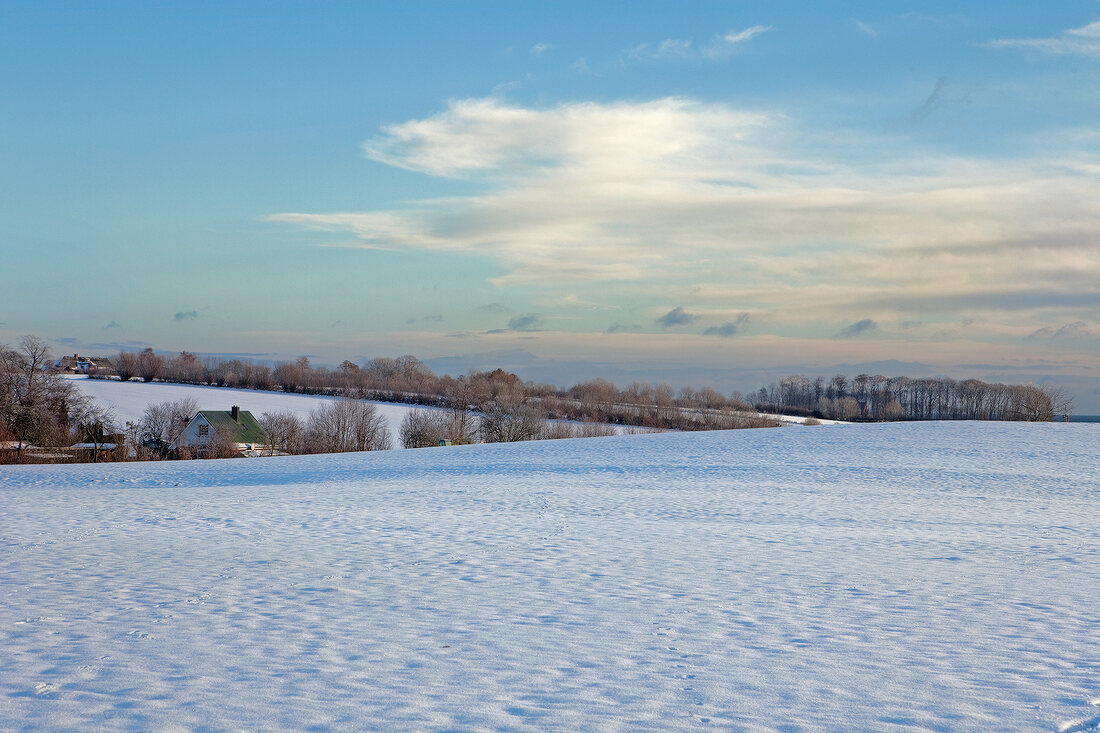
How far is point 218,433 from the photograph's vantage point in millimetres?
67312

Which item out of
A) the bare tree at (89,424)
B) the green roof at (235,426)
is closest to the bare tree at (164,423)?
the green roof at (235,426)

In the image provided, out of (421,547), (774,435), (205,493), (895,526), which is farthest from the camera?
(774,435)

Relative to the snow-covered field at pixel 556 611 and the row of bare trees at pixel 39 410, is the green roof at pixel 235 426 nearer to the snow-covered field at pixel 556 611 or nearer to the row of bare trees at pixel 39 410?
the row of bare trees at pixel 39 410

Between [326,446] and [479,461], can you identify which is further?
[326,446]

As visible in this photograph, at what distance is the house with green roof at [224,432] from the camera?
68.4 meters

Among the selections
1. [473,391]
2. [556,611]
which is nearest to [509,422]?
[473,391]

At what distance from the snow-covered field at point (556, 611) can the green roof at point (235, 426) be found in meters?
51.6

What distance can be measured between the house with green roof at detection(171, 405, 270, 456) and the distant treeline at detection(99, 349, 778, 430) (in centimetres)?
1562

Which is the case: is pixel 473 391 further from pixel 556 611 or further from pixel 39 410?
pixel 556 611

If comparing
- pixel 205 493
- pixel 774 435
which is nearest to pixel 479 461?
pixel 205 493

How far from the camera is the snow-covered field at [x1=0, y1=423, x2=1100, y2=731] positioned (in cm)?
571

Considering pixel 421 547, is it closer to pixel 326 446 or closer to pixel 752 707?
pixel 752 707

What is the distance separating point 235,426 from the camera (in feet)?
236

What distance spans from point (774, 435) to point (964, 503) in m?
14.8
